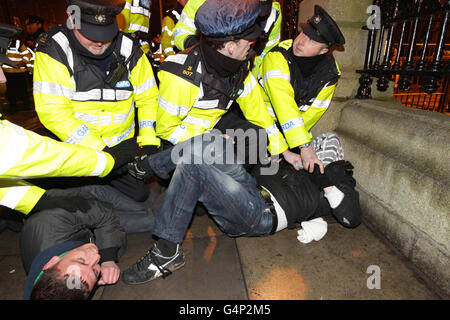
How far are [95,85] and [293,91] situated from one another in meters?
1.82

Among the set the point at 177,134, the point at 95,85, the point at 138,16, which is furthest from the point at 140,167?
the point at 138,16

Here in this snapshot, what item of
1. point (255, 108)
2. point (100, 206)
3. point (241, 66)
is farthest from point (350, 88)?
point (100, 206)

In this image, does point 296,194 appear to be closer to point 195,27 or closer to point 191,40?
point 191,40

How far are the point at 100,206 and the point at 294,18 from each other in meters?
3.83

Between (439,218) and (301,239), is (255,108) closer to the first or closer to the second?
(301,239)

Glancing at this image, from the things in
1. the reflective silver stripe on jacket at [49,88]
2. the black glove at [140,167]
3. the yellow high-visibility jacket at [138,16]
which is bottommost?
the black glove at [140,167]

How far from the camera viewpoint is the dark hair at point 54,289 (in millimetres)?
1356

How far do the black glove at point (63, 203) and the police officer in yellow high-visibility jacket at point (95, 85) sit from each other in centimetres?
45

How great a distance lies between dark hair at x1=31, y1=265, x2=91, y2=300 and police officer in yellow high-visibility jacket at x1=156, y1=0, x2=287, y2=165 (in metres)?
1.26

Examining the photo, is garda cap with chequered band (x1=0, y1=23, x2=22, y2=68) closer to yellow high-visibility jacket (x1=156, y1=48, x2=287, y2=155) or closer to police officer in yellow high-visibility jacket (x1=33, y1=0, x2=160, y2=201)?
police officer in yellow high-visibility jacket (x1=33, y1=0, x2=160, y2=201)

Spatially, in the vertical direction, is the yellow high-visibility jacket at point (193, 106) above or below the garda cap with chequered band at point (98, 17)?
below

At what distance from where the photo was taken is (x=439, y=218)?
172cm

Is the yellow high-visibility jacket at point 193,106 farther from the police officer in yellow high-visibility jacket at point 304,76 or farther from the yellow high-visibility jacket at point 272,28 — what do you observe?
the yellow high-visibility jacket at point 272,28

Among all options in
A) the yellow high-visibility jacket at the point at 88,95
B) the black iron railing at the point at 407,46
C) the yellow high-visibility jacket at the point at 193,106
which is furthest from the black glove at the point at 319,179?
the yellow high-visibility jacket at the point at 88,95
